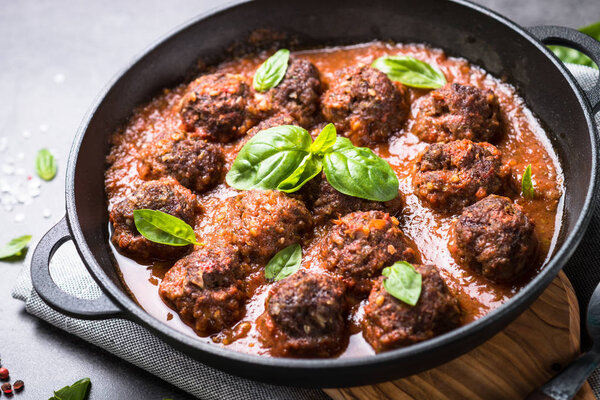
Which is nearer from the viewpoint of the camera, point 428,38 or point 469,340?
point 469,340

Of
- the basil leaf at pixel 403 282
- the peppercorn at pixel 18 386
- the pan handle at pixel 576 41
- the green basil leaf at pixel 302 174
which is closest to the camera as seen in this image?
the basil leaf at pixel 403 282

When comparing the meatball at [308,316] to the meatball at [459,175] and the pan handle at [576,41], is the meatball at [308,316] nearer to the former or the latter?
the meatball at [459,175]

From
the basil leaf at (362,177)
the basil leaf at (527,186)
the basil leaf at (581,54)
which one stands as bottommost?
the basil leaf at (527,186)

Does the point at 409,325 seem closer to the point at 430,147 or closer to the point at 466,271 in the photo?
the point at 466,271

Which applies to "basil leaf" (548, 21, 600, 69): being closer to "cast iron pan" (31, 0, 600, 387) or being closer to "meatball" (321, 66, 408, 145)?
A: "cast iron pan" (31, 0, 600, 387)

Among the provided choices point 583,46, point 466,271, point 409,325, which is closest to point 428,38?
point 583,46

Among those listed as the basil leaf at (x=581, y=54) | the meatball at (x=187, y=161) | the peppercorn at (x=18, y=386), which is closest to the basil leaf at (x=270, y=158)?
the meatball at (x=187, y=161)
